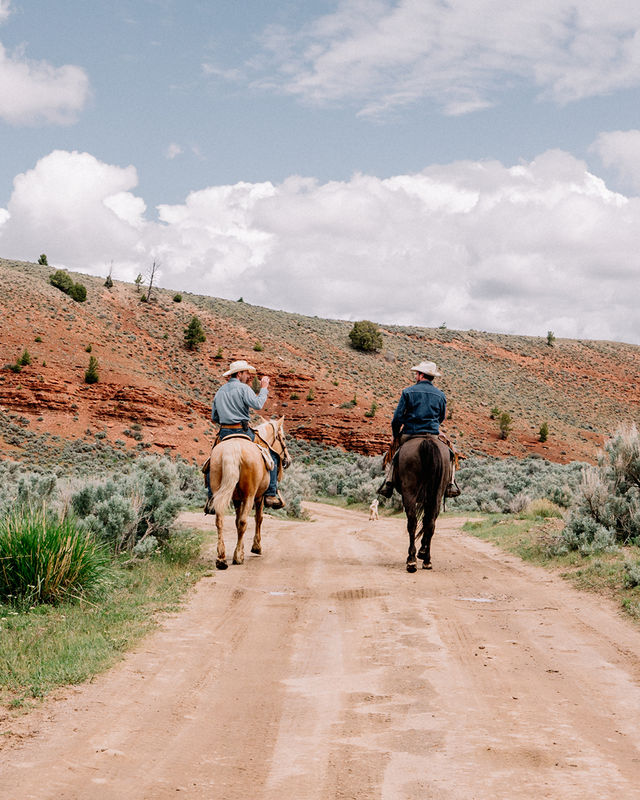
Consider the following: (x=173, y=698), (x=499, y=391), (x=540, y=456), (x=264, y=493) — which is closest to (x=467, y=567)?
(x=264, y=493)

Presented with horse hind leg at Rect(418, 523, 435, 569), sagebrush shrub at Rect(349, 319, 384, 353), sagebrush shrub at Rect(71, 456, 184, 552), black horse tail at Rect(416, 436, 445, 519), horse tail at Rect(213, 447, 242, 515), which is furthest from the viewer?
sagebrush shrub at Rect(349, 319, 384, 353)

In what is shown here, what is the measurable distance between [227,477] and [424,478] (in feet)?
10.00

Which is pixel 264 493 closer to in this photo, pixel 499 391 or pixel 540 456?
pixel 540 456

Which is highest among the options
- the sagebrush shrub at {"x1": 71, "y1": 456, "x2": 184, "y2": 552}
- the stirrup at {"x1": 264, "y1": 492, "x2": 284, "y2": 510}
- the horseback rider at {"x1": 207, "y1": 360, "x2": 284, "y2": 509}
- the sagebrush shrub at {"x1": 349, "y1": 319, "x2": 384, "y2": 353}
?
the sagebrush shrub at {"x1": 349, "y1": 319, "x2": 384, "y2": 353}

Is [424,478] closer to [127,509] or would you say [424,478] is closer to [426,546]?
[426,546]

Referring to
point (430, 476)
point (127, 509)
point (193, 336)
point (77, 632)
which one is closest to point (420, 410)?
point (430, 476)

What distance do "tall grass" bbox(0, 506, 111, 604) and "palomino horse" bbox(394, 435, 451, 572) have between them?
4.99 m

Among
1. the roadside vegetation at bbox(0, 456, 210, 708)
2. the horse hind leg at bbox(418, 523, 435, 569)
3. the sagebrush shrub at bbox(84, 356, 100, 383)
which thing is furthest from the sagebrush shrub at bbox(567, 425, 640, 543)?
the sagebrush shrub at bbox(84, 356, 100, 383)

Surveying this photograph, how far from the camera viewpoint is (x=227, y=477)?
10.7 m

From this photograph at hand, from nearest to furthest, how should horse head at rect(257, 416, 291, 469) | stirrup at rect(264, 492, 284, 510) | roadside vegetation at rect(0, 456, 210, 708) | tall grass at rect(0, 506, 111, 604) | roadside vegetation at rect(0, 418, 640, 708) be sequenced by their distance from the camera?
1. roadside vegetation at rect(0, 456, 210, 708)
2. roadside vegetation at rect(0, 418, 640, 708)
3. tall grass at rect(0, 506, 111, 604)
4. stirrup at rect(264, 492, 284, 510)
5. horse head at rect(257, 416, 291, 469)

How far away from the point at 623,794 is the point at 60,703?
3553 millimetres

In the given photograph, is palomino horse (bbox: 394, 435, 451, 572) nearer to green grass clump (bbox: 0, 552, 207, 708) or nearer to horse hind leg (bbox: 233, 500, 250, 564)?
horse hind leg (bbox: 233, 500, 250, 564)

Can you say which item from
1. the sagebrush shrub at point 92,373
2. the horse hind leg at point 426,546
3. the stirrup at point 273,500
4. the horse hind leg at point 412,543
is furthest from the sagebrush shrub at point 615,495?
the sagebrush shrub at point 92,373

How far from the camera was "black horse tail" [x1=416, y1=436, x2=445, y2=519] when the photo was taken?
1123 centimetres
